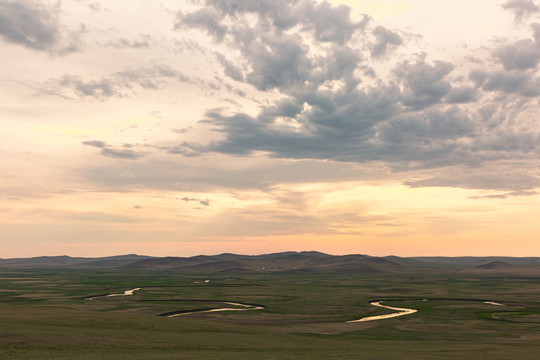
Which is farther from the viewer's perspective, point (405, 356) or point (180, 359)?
point (405, 356)

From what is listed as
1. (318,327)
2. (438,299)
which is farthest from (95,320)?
(438,299)

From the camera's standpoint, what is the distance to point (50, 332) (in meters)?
50.7

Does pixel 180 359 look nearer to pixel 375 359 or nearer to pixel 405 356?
pixel 375 359

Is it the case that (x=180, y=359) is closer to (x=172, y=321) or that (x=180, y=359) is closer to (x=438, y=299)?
(x=172, y=321)

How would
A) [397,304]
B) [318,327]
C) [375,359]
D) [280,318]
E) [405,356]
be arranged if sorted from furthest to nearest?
[397,304]
[280,318]
[318,327]
[405,356]
[375,359]

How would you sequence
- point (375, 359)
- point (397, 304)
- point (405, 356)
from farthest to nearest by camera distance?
1. point (397, 304)
2. point (405, 356)
3. point (375, 359)

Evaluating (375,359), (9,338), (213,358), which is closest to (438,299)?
(375,359)

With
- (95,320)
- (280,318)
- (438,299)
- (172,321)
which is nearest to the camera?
(95,320)

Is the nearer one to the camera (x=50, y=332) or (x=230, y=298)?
(x=50, y=332)

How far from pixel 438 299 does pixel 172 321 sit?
88.8 meters

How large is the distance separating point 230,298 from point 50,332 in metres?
89.8

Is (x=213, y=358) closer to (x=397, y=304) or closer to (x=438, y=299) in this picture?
(x=397, y=304)

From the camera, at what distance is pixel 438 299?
437 feet

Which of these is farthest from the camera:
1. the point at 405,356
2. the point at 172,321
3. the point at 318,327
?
the point at 318,327
